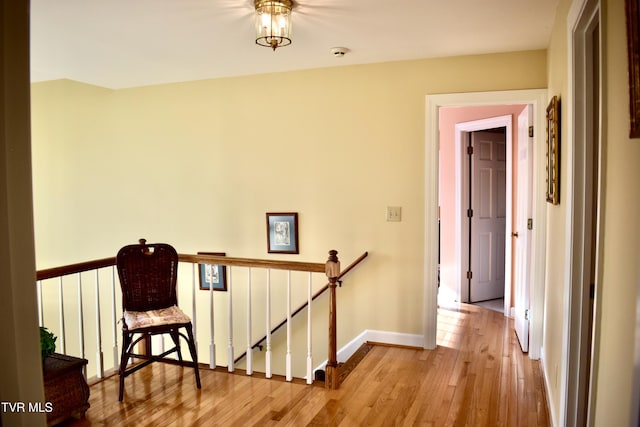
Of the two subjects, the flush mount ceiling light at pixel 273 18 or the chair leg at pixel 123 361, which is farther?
the chair leg at pixel 123 361

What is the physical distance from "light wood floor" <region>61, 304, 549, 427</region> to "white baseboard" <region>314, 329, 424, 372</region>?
167mm

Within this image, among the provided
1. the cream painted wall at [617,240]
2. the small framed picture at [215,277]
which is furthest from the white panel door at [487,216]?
the cream painted wall at [617,240]

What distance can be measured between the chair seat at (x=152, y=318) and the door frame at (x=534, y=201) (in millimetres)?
1970

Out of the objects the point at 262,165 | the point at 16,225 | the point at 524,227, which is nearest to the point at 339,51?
the point at 262,165

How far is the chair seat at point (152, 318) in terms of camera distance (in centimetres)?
306

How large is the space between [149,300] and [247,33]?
76.9 inches

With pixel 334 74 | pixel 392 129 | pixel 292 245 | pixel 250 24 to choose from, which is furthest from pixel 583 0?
pixel 292 245

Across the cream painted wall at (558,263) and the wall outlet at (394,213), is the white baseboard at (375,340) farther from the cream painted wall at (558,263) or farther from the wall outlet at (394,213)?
the cream painted wall at (558,263)

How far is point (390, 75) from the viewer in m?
4.01

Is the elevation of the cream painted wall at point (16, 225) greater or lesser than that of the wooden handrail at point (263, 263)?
greater

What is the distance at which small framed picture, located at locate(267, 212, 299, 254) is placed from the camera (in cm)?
438

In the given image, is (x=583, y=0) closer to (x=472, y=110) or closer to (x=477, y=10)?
(x=477, y=10)

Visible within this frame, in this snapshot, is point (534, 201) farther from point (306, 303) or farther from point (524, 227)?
point (306, 303)

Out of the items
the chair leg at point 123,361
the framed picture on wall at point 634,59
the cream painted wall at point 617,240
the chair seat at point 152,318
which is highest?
the framed picture on wall at point 634,59
